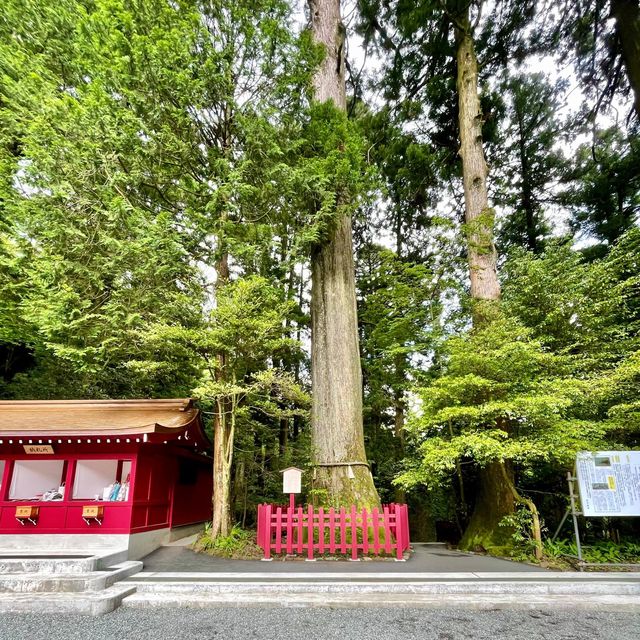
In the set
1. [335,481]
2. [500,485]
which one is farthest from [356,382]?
[500,485]

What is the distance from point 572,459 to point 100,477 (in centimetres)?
871

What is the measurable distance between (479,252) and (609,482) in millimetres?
4152

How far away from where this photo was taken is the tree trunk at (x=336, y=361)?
604 cm

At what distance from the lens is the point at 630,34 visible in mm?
8703

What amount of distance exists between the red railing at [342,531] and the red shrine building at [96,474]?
2.25 metres

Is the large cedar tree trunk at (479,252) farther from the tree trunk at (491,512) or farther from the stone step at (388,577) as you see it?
the stone step at (388,577)

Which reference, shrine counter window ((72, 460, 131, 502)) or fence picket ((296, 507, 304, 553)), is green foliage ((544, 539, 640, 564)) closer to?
fence picket ((296, 507, 304, 553))

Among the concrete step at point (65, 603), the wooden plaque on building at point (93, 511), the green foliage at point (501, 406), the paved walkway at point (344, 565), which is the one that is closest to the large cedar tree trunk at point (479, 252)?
the paved walkway at point (344, 565)

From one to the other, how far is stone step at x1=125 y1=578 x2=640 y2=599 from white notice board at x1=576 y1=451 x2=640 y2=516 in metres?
0.92

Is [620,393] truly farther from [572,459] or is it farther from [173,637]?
[173,637]

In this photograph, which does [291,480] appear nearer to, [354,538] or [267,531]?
[267,531]

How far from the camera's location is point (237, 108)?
684cm

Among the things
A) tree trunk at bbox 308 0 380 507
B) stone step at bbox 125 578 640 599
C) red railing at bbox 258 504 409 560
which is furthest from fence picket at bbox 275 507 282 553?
stone step at bbox 125 578 640 599

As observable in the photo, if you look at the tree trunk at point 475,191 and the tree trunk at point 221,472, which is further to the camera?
the tree trunk at point 475,191
